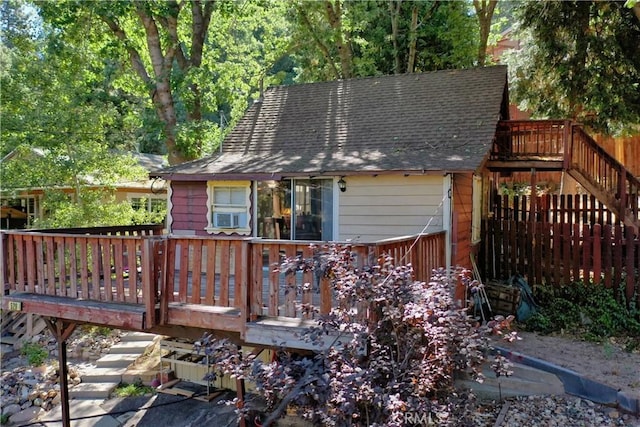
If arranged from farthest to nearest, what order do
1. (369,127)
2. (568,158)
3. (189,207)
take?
(369,127) < (189,207) < (568,158)

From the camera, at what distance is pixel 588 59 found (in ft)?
40.6

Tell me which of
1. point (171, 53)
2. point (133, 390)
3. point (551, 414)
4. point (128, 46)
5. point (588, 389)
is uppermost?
point (128, 46)

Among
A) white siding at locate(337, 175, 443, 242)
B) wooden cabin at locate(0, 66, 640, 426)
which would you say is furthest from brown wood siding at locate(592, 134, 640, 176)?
white siding at locate(337, 175, 443, 242)

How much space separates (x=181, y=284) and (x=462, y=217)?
4.97 metres

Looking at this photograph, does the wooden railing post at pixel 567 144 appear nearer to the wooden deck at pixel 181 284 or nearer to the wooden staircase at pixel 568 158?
the wooden staircase at pixel 568 158

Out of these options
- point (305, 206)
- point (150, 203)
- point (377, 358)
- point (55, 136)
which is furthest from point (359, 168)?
point (150, 203)

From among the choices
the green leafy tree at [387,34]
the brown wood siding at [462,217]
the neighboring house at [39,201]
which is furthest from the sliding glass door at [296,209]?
the green leafy tree at [387,34]

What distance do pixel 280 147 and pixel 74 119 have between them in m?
6.82

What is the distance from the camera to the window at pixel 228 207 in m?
9.70

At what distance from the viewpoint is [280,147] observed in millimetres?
10680

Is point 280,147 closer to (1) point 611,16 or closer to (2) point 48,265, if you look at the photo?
(2) point 48,265

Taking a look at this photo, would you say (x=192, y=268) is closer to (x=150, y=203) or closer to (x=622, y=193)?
(x=622, y=193)

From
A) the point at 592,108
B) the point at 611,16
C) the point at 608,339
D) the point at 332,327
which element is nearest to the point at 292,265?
the point at 332,327

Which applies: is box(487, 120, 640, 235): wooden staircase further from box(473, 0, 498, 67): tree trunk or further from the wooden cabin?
box(473, 0, 498, 67): tree trunk
